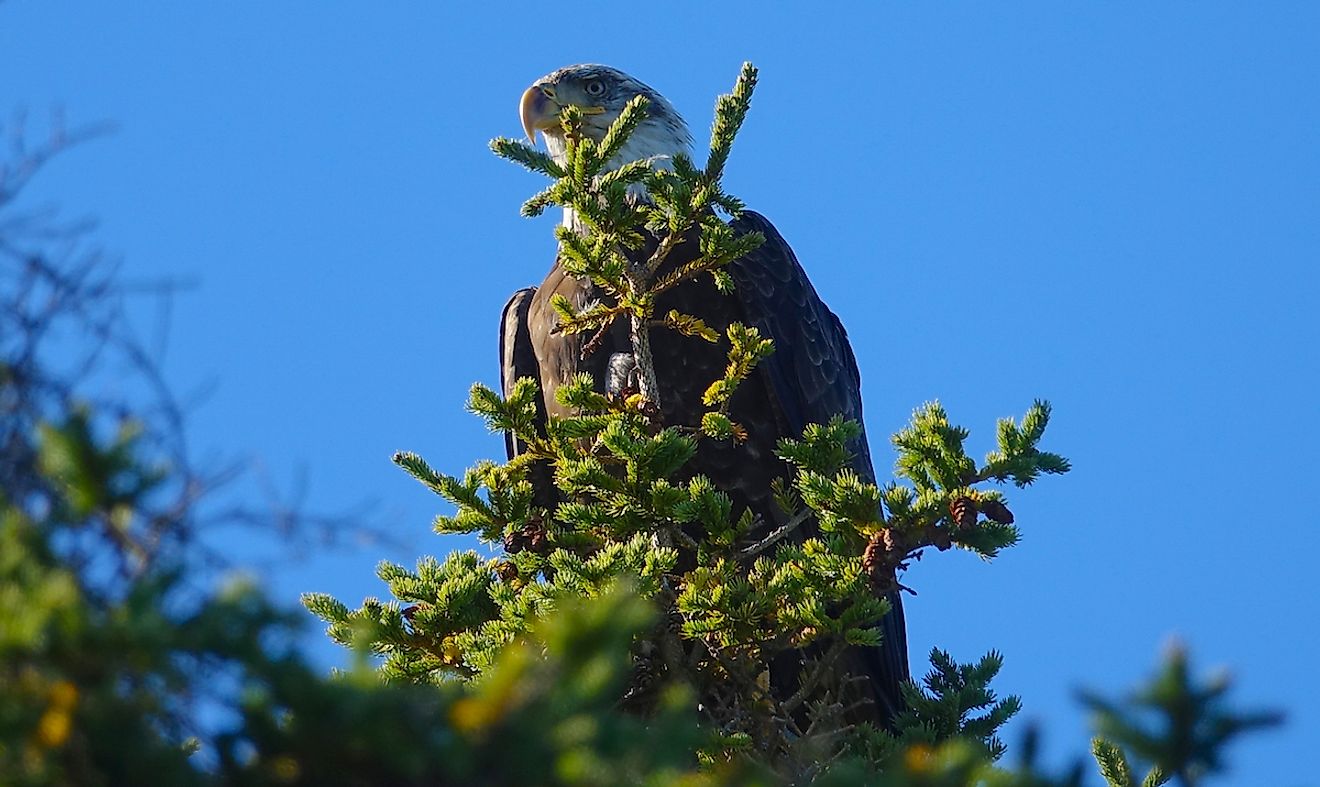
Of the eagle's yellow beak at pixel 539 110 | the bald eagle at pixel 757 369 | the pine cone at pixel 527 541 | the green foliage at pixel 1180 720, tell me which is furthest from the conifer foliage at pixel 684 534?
the eagle's yellow beak at pixel 539 110

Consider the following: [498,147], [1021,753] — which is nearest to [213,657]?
[1021,753]

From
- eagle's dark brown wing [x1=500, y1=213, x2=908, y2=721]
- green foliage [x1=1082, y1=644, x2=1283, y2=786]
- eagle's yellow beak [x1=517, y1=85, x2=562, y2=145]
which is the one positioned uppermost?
eagle's yellow beak [x1=517, y1=85, x2=562, y2=145]

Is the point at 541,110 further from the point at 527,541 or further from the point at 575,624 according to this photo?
the point at 575,624

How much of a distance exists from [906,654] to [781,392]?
45.5 inches

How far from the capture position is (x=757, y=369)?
6344 mm

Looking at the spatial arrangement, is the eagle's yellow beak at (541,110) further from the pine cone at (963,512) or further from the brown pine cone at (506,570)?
the pine cone at (963,512)

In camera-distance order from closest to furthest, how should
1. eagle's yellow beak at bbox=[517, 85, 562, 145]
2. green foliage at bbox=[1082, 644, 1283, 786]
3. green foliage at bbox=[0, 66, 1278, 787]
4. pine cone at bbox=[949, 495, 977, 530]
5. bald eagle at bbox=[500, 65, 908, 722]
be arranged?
green foliage at bbox=[0, 66, 1278, 787] → green foliage at bbox=[1082, 644, 1283, 786] → pine cone at bbox=[949, 495, 977, 530] → bald eagle at bbox=[500, 65, 908, 722] → eagle's yellow beak at bbox=[517, 85, 562, 145]

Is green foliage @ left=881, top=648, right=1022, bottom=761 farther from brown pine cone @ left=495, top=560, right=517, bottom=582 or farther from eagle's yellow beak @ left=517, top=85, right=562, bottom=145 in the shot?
eagle's yellow beak @ left=517, top=85, right=562, bottom=145

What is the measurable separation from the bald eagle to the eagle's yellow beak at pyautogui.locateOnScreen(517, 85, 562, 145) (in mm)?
952

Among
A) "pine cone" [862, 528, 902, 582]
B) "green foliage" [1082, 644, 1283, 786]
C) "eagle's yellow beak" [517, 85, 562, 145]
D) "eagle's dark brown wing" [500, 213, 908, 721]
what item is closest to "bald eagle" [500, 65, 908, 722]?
"eagle's dark brown wing" [500, 213, 908, 721]

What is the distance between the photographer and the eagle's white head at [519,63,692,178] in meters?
7.48

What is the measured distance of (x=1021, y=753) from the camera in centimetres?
224

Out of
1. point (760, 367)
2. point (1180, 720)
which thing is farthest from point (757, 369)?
point (1180, 720)

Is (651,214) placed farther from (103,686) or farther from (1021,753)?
(103,686)
